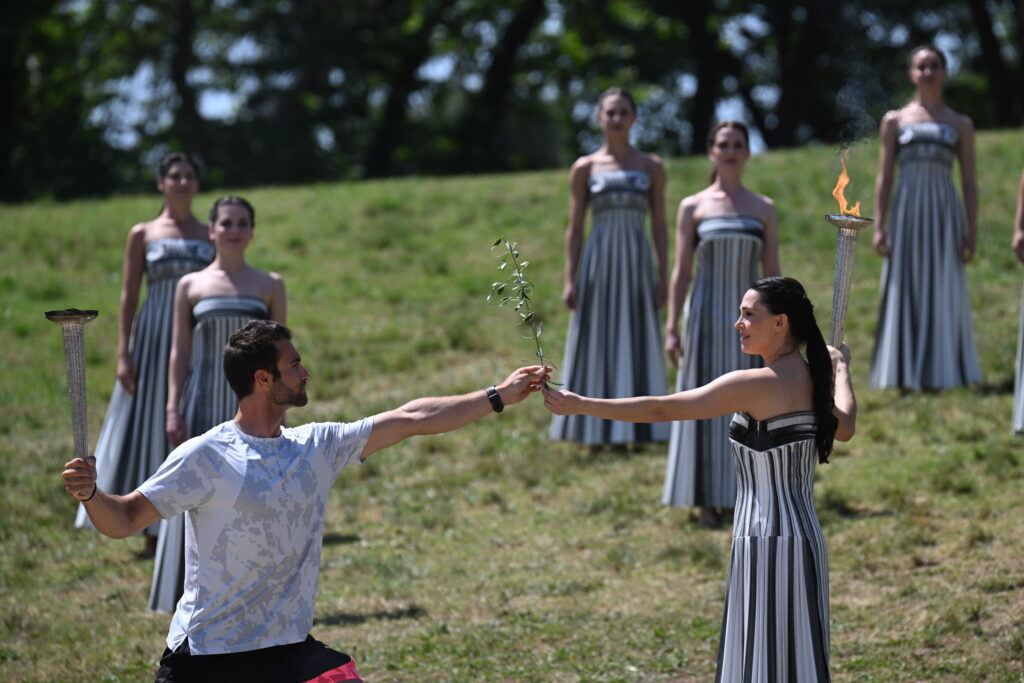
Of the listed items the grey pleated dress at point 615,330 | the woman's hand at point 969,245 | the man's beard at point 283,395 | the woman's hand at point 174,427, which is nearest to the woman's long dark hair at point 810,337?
the man's beard at point 283,395

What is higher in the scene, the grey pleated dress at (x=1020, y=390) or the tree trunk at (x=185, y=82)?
the tree trunk at (x=185, y=82)

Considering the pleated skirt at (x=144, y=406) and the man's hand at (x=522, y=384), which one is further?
the pleated skirt at (x=144, y=406)

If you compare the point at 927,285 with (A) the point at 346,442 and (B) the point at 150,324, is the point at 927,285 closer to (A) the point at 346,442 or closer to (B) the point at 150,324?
(B) the point at 150,324

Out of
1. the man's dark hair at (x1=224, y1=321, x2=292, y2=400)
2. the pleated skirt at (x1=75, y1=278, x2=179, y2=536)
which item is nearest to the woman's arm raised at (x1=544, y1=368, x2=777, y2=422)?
the man's dark hair at (x1=224, y1=321, x2=292, y2=400)

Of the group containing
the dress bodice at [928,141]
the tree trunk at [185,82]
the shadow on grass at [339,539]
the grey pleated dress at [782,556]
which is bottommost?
the shadow on grass at [339,539]

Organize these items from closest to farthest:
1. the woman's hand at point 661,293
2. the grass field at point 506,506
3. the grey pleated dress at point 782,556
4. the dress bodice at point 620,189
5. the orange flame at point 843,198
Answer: the grey pleated dress at point 782,556
the orange flame at point 843,198
the grass field at point 506,506
the dress bodice at point 620,189
the woman's hand at point 661,293

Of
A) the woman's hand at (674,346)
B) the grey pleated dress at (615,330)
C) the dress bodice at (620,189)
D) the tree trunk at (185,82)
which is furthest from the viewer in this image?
the tree trunk at (185,82)

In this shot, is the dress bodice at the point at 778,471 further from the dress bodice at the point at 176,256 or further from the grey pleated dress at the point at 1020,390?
the grey pleated dress at the point at 1020,390

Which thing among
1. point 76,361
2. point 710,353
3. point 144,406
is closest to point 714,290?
point 710,353

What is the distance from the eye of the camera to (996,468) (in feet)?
31.1

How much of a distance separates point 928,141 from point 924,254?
92cm

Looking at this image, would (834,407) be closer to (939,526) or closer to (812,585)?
(812,585)

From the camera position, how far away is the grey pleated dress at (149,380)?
358 inches

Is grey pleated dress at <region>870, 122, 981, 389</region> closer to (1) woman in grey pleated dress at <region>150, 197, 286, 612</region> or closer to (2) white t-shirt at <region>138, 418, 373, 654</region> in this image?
(1) woman in grey pleated dress at <region>150, 197, 286, 612</region>
